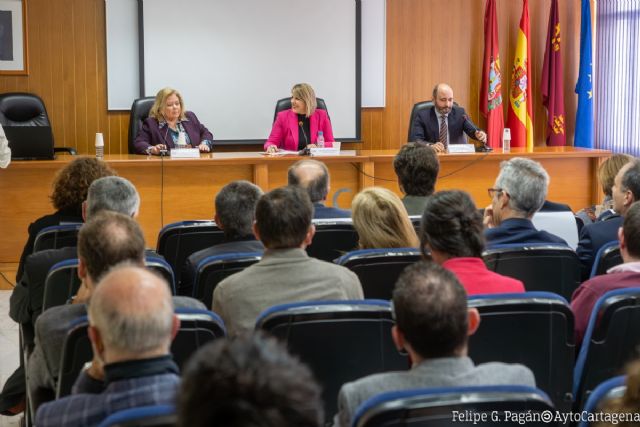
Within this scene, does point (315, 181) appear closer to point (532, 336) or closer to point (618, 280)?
point (618, 280)

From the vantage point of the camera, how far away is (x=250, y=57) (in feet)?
28.3

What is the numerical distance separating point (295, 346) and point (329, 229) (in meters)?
1.66

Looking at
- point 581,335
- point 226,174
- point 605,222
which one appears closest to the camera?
point 581,335

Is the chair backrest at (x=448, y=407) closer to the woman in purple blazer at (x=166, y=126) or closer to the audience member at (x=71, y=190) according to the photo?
the audience member at (x=71, y=190)

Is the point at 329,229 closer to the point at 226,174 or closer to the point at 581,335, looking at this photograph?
the point at 581,335

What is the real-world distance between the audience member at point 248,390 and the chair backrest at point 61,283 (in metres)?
1.93

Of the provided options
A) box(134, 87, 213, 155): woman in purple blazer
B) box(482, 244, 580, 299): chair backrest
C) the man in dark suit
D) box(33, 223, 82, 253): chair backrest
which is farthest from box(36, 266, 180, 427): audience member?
the man in dark suit

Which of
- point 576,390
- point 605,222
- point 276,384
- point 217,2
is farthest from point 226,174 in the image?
point 276,384

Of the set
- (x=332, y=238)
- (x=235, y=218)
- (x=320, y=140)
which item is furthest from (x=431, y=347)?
(x=320, y=140)

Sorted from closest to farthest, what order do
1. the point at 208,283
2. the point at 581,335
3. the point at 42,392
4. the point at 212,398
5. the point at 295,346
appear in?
the point at 212,398
the point at 295,346
the point at 42,392
the point at 581,335
the point at 208,283

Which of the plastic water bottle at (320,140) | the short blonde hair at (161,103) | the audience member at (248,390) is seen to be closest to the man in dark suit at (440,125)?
the plastic water bottle at (320,140)

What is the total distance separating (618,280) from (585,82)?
6.61 m

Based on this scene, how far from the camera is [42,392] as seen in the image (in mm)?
2621

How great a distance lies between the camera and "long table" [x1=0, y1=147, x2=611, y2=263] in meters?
6.29
